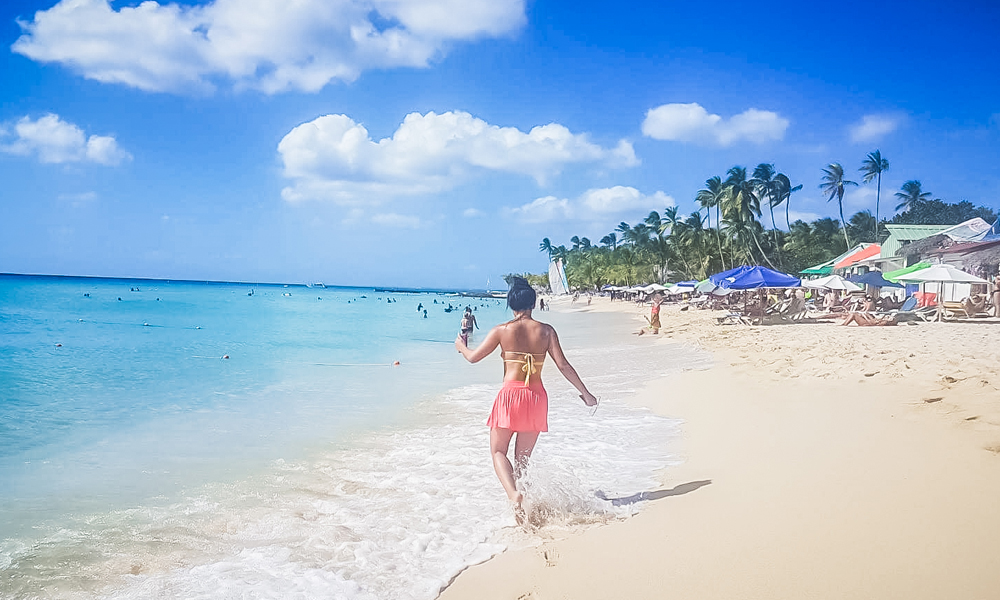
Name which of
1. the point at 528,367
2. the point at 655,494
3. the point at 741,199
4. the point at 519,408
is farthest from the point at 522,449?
the point at 741,199

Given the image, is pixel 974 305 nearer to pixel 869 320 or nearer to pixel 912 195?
pixel 869 320

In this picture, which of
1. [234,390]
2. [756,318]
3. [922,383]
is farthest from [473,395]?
[756,318]

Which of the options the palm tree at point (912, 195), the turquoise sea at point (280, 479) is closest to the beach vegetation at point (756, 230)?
the palm tree at point (912, 195)

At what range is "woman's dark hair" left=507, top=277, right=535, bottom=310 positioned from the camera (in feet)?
12.7

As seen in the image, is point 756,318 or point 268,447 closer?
point 268,447

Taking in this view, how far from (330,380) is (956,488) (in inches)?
420

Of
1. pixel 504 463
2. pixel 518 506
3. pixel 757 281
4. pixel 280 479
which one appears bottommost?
pixel 280 479

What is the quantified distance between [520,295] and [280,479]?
124 inches

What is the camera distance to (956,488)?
373cm

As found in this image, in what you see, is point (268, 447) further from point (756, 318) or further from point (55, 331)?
point (55, 331)

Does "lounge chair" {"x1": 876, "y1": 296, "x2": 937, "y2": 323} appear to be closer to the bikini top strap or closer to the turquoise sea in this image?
the turquoise sea

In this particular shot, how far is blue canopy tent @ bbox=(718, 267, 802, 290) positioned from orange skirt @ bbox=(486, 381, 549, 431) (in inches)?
701

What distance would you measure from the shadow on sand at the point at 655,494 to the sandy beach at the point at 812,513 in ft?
0.08

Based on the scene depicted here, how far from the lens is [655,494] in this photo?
4367 millimetres
